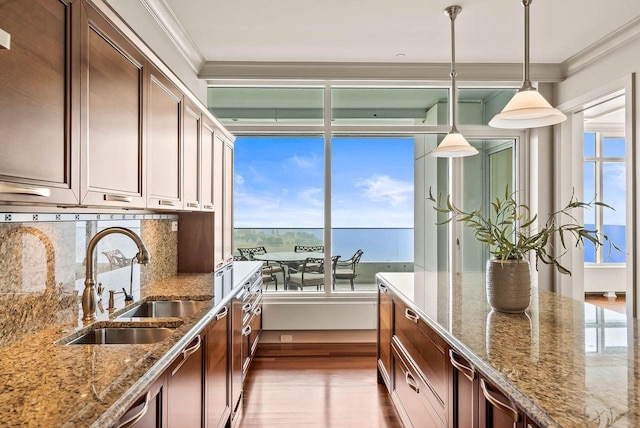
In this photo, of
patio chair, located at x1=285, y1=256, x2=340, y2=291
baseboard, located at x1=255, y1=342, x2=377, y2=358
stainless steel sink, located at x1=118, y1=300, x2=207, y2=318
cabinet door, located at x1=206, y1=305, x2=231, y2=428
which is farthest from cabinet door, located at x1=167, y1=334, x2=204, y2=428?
patio chair, located at x1=285, y1=256, x2=340, y2=291

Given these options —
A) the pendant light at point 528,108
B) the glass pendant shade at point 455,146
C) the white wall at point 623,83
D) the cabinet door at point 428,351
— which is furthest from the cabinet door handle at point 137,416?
the white wall at point 623,83

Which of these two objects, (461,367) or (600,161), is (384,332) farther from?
(600,161)

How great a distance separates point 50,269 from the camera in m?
1.74

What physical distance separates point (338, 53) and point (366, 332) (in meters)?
2.84

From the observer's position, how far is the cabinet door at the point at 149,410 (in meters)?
1.13

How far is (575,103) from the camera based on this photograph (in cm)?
398

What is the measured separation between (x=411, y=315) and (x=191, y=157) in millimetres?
1725

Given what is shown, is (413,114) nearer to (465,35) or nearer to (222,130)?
(465,35)

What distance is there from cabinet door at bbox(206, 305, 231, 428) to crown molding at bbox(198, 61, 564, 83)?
8.44ft

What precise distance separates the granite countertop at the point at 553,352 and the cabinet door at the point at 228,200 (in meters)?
2.02

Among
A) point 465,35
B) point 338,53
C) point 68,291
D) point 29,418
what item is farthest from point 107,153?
point 465,35

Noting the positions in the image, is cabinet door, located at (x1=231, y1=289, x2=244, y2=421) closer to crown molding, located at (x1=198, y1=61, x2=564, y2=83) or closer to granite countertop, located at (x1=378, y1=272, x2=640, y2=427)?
granite countertop, located at (x1=378, y1=272, x2=640, y2=427)

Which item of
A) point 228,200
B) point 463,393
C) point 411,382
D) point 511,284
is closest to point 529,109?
point 511,284

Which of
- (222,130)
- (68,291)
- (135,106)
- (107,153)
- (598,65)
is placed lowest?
(68,291)
